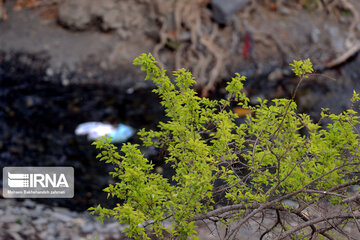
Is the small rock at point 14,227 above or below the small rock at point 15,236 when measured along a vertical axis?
above

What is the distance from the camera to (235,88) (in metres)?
2.53

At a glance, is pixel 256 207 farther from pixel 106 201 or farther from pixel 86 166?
pixel 86 166

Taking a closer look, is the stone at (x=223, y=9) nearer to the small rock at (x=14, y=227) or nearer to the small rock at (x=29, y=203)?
the small rock at (x=29, y=203)

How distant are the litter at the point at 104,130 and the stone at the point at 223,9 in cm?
264

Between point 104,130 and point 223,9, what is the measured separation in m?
2.94

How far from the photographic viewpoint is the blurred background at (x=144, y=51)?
6938 mm

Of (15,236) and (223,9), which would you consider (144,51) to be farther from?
(15,236)

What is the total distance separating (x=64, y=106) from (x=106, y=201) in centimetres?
195

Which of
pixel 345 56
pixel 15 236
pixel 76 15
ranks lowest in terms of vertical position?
pixel 15 236

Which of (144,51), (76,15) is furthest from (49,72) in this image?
(144,51)

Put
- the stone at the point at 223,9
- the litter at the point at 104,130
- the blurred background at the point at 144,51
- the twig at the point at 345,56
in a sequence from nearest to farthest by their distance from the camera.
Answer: the litter at the point at 104,130
the blurred background at the point at 144,51
the twig at the point at 345,56
the stone at the point at 223,9

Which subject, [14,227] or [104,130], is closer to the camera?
[14,227]

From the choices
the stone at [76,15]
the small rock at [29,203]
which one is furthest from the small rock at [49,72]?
the small rock at [29,203]

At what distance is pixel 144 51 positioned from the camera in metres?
8.04
